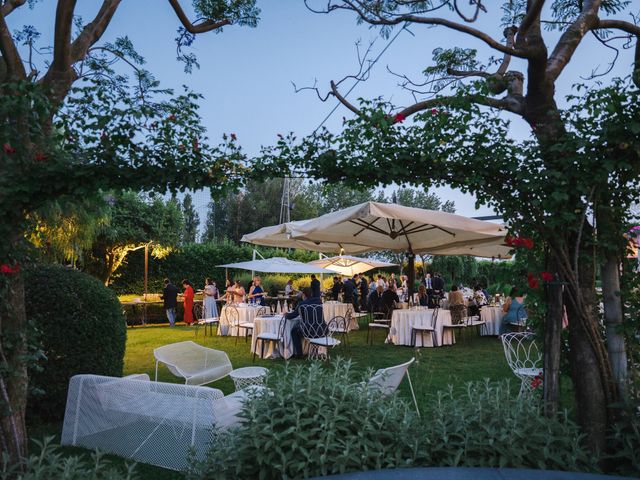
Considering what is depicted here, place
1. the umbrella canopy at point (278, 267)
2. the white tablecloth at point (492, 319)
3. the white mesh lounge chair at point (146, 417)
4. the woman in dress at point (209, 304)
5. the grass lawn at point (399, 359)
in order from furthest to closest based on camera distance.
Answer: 1. the woman in dress at point (209, 304)
2. the umbrella canopy at point (278, 267)
3. the white tablecloth at point (492, 319)
4. the grass lawn at point (399, 359)
5. the white mesh lounge chair at point (146, 417)

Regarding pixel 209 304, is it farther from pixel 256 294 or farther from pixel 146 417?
pixel 146 417

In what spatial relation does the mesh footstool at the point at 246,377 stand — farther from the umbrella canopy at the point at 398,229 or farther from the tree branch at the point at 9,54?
the tree branch at the point at 9,54

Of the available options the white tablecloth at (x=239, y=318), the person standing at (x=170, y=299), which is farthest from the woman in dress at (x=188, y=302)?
the white tablecloth at (x=239, y=318)

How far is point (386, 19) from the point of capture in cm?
495

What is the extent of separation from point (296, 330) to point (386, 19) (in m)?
6.00

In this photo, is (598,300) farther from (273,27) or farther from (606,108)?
(273,27)

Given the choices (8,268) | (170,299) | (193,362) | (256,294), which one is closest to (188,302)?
(170,299)

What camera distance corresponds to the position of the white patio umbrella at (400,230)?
7.82m

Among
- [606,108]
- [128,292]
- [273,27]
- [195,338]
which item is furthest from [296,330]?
[128,292]

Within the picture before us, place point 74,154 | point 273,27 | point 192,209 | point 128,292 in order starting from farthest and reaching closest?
point 192,209, point 128,292, point 273,27, point 74,154

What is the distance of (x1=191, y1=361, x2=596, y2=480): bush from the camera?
2.77 m

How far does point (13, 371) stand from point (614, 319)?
167 inches

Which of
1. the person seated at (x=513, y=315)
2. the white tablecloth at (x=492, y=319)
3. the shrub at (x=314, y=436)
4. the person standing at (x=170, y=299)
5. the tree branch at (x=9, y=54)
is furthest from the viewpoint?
the person standing at (x=170, y=299)

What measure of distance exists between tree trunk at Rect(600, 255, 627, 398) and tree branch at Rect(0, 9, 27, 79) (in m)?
4.98
